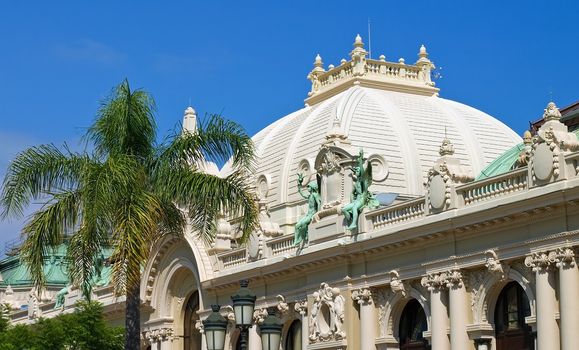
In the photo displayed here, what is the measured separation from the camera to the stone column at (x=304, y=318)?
157 feet

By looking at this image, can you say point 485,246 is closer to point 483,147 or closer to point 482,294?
point 482,294

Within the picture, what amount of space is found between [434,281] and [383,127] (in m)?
16.7

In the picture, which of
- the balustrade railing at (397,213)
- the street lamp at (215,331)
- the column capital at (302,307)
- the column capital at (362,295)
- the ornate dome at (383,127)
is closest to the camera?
the street lamp at (215,331)

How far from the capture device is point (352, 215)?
46000mm

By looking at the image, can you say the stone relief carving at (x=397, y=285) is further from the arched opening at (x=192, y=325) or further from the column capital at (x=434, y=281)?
the arched opening at (x=192, y=325)

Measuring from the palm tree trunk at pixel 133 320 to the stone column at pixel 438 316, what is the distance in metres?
10.1

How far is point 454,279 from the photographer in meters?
40.9

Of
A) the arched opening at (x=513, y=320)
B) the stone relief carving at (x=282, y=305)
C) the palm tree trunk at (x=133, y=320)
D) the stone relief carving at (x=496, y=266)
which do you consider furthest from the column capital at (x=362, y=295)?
the palm tree trunk at (x=133, y=320)

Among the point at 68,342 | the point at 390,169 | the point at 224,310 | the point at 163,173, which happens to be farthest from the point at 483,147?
the point at 163,173

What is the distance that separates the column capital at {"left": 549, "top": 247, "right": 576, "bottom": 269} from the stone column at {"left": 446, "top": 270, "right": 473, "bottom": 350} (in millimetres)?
4380

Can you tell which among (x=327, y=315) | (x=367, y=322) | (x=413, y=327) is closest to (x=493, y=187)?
(x=413, y=327)

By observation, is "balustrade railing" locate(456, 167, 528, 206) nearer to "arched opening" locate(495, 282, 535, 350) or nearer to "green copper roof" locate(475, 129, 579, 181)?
"arched opening" locate(495, 282, 535, 350)

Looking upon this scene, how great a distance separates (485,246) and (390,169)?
645 inches

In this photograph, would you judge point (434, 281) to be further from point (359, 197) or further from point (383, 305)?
point (359, 197)
